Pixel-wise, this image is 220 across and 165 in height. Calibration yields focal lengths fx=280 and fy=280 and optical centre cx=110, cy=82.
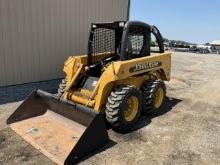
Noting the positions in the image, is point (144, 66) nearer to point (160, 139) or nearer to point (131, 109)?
point (131, 109)

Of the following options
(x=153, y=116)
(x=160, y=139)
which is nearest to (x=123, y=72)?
(x=160, y=139)

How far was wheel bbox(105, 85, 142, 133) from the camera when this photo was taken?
526 cm

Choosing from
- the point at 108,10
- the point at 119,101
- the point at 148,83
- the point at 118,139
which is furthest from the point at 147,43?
the point at 108,10

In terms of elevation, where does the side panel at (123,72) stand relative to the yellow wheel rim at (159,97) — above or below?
above

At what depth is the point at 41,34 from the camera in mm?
9141

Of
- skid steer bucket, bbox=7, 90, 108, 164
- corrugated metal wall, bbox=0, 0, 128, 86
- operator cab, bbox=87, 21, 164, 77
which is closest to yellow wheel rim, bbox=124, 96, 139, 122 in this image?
operator cab, bbox=87, 21, 164, 77

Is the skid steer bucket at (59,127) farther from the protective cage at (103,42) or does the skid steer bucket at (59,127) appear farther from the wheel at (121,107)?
the protective cage at (103,42)

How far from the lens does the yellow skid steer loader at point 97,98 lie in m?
4.66

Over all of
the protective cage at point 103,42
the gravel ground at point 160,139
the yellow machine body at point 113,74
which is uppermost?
the protective cage at point 103,42

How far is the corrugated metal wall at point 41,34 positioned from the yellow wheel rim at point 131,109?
4503mm

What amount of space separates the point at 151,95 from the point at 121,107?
1.28 metres

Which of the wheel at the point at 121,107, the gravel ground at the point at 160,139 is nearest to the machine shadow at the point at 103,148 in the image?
the gravel ground at the point at 160,139

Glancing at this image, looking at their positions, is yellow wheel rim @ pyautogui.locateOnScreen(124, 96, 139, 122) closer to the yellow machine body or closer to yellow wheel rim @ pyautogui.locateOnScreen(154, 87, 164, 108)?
the yellow machine body

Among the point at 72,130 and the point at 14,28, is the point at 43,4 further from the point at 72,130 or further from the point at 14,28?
the point at 72,130
